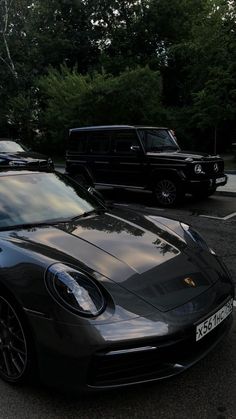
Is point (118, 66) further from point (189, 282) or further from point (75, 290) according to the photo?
point (75, 290)

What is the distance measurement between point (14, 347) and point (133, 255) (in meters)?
0.97

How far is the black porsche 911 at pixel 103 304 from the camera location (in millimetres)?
2596

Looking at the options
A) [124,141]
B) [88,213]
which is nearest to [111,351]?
[88,213]

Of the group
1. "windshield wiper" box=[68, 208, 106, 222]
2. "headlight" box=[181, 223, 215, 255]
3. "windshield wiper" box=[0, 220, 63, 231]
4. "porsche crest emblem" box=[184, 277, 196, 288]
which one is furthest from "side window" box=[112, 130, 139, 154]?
"porsche crest emblem" box=[184, 277, 196, 288]

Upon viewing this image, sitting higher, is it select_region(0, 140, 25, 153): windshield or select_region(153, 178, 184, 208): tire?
select_region(0, 140, 25, 153): windshield

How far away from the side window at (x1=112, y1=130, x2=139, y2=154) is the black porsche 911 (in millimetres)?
6900

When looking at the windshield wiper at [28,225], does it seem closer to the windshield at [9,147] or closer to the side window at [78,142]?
the side window at [78,142]

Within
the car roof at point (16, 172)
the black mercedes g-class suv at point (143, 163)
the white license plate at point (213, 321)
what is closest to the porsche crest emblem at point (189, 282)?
the white license plate at point (213, 321)

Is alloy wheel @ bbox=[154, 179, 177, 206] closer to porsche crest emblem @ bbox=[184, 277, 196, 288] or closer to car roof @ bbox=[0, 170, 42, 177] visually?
car roof @ bbox=[0, 170, 42, 177]

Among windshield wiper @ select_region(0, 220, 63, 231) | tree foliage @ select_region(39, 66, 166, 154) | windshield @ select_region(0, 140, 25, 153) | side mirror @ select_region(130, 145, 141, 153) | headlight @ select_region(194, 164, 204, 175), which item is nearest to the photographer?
windshield wiper @ select_region(0, 220, 63, 231)

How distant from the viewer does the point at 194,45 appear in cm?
1980

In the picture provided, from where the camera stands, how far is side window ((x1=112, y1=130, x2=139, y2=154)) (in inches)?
408

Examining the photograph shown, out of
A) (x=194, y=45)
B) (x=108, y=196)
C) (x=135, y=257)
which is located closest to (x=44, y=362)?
(x=135, y=257)

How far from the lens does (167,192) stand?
32.7 ft
